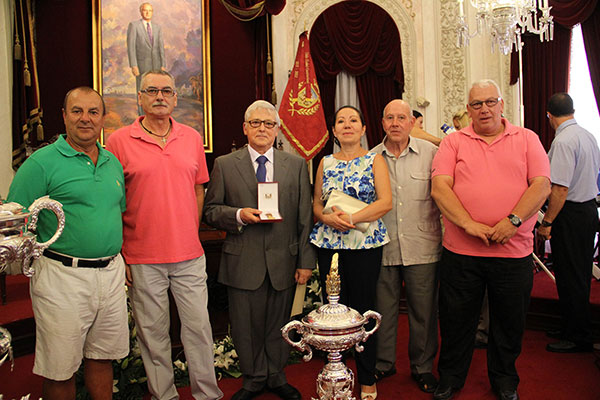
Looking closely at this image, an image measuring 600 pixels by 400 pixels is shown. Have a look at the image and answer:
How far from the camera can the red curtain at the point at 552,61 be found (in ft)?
18.0

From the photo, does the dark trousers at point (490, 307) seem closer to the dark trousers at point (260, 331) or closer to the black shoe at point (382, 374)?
the black shoe at point (382, 374)

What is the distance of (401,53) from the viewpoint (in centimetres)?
630

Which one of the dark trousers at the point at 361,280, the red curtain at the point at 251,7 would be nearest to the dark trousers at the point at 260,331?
the dark trousers at the point at 361,280

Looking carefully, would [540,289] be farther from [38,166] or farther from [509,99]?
[38,166]

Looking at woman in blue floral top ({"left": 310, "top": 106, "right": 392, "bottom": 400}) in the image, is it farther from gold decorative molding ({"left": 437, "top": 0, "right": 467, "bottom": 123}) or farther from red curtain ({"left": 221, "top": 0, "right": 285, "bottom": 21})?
gold decorative molding ({"left": 437, "top": 0, "right": 467, "bottom": 123})

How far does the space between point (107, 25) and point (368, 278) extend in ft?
14.6

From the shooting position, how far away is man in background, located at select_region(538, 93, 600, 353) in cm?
343

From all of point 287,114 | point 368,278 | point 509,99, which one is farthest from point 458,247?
point 509,99

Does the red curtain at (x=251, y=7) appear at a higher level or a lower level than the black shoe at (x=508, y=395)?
higher

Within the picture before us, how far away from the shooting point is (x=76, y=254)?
2.13 meters

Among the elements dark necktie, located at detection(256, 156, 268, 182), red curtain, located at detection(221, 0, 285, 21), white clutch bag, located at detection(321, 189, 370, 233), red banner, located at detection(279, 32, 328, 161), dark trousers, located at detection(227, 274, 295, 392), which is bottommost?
dark trousers, located at detection(227, 274, 295, 392)

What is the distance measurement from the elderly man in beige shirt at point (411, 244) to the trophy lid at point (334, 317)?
1365 mm

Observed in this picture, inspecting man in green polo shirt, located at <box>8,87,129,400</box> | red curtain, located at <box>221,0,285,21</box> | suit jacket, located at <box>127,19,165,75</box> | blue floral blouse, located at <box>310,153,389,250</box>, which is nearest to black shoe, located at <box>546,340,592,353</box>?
blue floral blouse, located at <box>310,153,389,250</box>

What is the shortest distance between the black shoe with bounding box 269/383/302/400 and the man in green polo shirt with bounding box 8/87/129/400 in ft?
2.95
